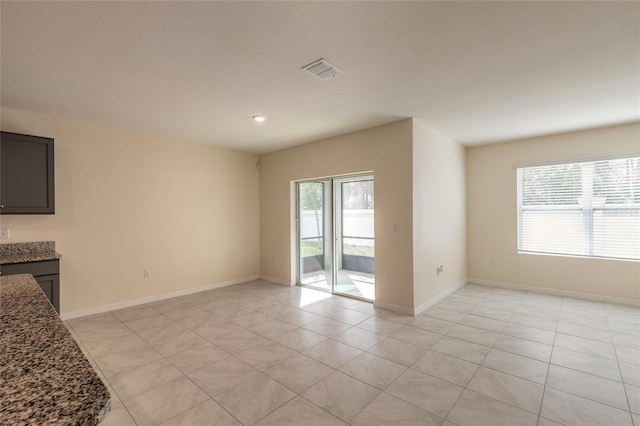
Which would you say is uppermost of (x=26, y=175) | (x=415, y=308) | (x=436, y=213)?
(x=26, y=175)

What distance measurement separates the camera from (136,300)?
4.43 meters

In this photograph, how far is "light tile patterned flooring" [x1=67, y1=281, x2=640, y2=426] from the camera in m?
2.07

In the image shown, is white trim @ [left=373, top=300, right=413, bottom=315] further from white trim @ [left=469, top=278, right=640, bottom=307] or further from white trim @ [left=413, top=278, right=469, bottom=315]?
white trim @ [left=469, top=278, right=640, bottom=307]

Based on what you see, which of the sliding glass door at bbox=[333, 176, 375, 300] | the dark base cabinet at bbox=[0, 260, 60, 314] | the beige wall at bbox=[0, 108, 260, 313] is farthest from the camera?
the sliding glass door at bbox=[333, 176, 375, 300]

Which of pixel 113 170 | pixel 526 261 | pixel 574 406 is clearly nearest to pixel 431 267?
pixel 526 261

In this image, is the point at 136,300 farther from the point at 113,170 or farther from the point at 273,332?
Answer: the point at 273,332

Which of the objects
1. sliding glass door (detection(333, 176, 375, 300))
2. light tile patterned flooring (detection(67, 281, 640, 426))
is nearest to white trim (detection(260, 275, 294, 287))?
sliding glass door (detection(333, 176, 375, 300))

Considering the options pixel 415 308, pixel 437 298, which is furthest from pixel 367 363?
pixel 437 298

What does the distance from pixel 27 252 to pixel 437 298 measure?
17.6 feet

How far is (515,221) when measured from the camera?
5.18 m

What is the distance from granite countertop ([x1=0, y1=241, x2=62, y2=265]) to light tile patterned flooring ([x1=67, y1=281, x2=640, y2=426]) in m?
0.93

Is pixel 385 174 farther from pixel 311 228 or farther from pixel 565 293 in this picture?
pixel 565 293

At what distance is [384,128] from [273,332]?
3010 millimetres

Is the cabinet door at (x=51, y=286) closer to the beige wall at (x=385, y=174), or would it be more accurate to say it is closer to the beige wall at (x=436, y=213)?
the beige wall at (x=385, y=174)
